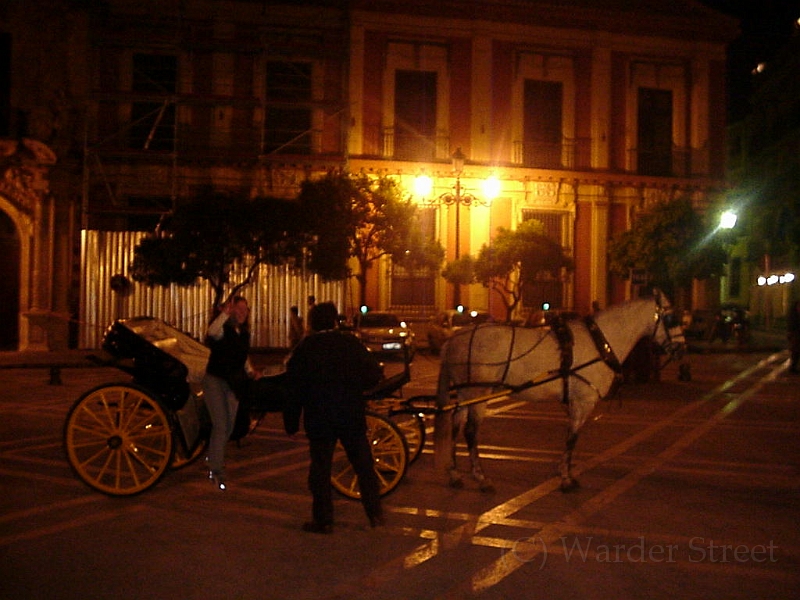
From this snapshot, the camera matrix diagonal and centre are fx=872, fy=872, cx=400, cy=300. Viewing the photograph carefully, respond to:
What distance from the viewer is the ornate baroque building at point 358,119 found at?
2719cm

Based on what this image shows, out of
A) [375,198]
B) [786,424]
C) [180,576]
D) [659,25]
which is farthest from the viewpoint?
[659,25]

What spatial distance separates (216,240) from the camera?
23.2m

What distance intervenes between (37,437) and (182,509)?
15.4 feet

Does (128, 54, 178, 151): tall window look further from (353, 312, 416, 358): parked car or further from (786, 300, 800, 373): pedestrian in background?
(786, 300, 800, 373): pedestrian in background

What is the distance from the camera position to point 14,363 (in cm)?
2228

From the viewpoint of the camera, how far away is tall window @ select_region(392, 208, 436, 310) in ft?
104

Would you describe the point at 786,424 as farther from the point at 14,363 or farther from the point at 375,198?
the point at 14,363

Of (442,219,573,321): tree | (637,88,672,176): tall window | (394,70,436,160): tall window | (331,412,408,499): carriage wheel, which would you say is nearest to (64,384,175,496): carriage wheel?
(331,412,408,499): carriage wheel

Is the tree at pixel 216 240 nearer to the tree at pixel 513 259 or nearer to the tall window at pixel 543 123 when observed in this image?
the tree at pixel 513 259

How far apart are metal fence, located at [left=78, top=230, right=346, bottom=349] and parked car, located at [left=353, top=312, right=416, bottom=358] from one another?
4127mm

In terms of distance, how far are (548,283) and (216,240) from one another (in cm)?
1421

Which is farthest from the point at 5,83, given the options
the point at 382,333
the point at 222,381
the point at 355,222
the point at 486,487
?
the point at 486,487

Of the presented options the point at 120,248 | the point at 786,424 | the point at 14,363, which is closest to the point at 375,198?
the point at 120,248

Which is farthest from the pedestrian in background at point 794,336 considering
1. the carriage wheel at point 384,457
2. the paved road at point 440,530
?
the carriage wheel at point 384,457
